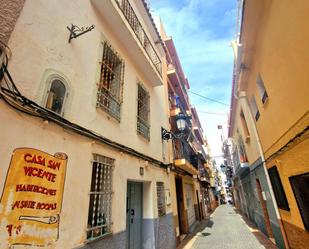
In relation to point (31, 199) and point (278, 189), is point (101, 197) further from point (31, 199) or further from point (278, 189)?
point (278, 189)

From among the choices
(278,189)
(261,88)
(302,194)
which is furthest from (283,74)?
(278,189)

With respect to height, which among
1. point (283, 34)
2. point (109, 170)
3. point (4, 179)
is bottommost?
point (4, 179)

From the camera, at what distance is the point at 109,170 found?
13.4 ft

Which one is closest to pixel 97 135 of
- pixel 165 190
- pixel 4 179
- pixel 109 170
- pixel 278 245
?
pixel 109 170

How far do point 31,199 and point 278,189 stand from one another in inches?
279

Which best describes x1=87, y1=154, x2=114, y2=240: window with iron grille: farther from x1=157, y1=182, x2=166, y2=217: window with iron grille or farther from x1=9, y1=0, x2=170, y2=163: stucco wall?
x1=157, y1=182, x2=166, y2=217: window with iron grille

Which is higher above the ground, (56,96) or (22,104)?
(56,96)

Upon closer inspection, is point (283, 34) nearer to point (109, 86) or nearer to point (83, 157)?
point (109, 86)

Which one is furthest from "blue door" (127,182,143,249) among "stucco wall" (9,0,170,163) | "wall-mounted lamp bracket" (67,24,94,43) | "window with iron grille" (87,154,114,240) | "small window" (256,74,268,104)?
"small window" (256,74,268,104)

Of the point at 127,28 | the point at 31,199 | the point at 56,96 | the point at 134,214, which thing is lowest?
the point at 134,214

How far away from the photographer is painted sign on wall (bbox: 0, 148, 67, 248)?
200cm

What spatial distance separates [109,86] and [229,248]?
7833 mm

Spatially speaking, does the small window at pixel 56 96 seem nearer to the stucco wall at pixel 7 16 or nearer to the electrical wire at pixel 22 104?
the electrical wire at pixel 22 104

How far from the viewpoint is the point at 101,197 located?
12.4 ft
